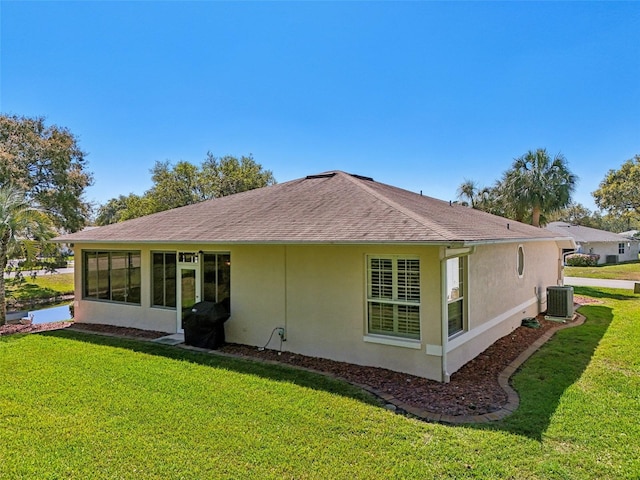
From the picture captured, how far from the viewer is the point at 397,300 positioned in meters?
7.39

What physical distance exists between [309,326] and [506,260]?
5772 mm

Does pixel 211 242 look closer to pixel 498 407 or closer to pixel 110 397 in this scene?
pixel 110 397

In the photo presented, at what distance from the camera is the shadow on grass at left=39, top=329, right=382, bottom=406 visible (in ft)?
20.7

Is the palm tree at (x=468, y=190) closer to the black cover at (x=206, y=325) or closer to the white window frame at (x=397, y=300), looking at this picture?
the white window frame at (x=397, y=300)

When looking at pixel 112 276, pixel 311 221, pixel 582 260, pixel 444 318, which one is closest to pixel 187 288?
pixel 112 276

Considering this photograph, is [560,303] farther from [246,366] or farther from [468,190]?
[468,190]

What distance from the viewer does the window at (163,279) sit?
10.6 m

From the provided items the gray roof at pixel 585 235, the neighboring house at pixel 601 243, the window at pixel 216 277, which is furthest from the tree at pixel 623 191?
the window at pixel 216 277

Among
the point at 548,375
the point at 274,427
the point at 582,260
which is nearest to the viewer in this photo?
the point at 274,427

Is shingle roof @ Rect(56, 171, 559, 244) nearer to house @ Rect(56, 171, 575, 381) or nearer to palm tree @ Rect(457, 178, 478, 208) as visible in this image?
house @ Rect(56, 171, 575, 381)

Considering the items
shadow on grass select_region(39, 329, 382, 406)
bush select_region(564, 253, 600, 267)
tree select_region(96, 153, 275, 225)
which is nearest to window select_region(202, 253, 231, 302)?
shadow on grass select_region(39, 329, 382, 406)

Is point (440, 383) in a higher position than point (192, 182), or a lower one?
lower

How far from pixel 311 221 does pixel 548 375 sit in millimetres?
5629

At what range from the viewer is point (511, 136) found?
78.4 ft
